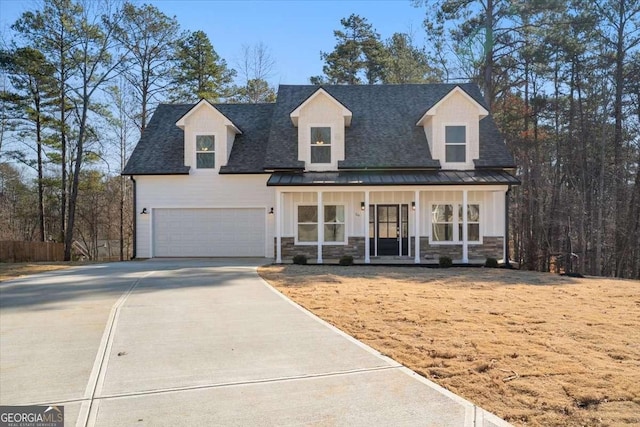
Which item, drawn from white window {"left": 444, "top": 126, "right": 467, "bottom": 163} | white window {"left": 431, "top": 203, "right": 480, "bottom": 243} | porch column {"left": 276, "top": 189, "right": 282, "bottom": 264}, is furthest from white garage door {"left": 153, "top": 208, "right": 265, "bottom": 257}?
white window {"left": 444, "top": 126, "right": 467, "bottom": 163}

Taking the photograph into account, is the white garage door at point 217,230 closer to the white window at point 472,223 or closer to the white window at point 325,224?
the white window at point 325,224

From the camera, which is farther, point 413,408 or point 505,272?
point 505,272

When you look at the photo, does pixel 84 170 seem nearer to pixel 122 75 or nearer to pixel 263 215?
pixel 122 75

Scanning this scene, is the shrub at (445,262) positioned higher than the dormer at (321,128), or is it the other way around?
the dormer at (321,128)

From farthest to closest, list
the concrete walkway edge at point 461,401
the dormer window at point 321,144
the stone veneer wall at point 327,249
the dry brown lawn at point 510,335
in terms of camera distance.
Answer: the dormer window at point 321,144
the stone veneer wall at point 327,249
the dry brown lawn at point 510,335
the concrete walkway edge at point 461,401

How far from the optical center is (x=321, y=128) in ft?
59.1

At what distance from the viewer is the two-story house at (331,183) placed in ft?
56.2

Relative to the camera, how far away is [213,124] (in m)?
18.9

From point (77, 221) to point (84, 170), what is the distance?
675 centimetres

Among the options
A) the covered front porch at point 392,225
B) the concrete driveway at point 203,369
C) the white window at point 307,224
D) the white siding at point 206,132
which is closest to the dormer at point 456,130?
the covered front porch at point 392,225

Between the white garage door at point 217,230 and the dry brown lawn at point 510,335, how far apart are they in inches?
278

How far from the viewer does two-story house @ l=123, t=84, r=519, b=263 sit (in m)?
17.1

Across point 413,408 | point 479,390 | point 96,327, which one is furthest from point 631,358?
point 96,327

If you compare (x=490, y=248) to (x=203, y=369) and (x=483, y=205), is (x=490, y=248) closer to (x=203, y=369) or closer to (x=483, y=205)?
(x=483, y=205)
